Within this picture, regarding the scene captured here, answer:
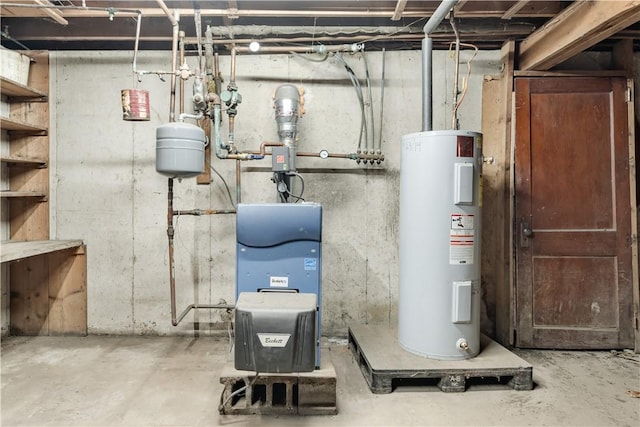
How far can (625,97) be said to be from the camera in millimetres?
2521

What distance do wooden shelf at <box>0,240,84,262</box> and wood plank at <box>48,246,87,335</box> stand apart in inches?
5.0

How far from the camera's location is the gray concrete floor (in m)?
1.70

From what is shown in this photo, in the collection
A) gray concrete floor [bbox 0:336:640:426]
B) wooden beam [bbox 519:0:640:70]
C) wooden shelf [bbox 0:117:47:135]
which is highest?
wooden beam [bbox 519:0:640:70]

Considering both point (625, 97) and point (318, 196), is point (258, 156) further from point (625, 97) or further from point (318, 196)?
point (625, 97)

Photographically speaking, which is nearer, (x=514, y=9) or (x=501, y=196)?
(x=514, y=9)

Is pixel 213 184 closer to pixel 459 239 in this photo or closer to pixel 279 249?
pixel 279 249

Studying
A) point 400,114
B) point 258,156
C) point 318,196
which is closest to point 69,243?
point 258,156

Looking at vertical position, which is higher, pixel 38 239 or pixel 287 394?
pixel 38 239

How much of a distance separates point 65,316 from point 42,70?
178cm

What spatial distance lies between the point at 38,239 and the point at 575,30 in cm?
366

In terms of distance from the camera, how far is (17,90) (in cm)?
257

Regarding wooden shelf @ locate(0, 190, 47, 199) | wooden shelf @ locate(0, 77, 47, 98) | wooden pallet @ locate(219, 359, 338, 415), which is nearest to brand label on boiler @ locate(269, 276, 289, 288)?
wooden pallet @ locate(219, 359, 338, 415)

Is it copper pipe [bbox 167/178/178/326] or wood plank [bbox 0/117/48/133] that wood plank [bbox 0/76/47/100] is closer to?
wood plank [bbox 0/117/48/133]

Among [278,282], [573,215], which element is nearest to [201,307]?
[278,282]
